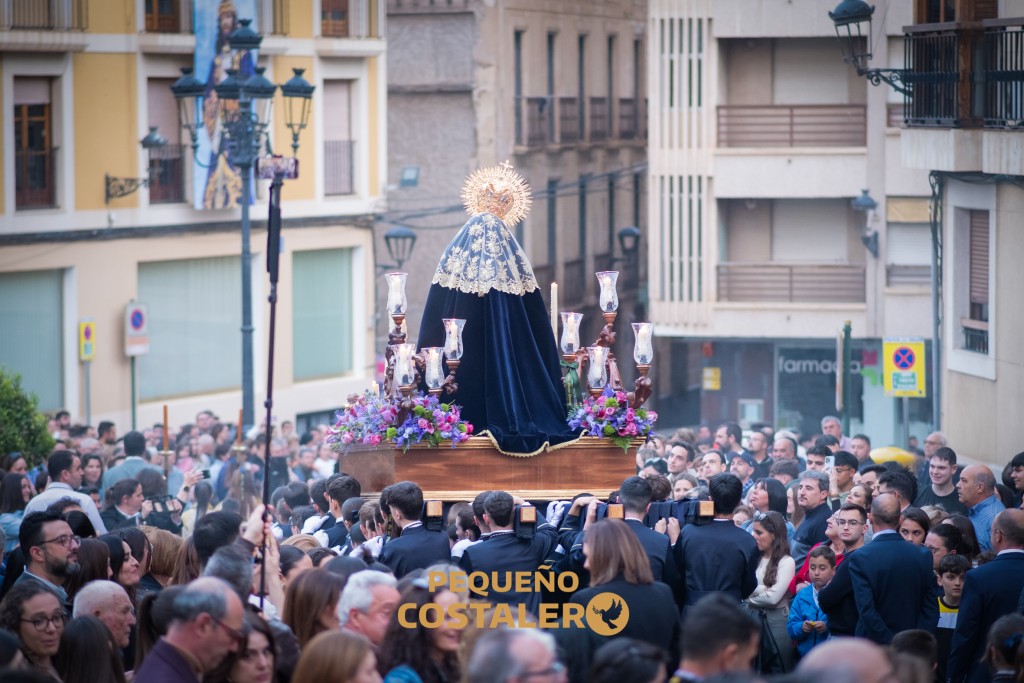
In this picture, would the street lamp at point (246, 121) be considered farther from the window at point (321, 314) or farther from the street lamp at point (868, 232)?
the street lamp at point (868, 232)

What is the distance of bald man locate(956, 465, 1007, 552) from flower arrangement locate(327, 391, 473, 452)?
9.89ft

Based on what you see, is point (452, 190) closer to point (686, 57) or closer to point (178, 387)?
point (686, 57)

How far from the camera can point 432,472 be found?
10562mm

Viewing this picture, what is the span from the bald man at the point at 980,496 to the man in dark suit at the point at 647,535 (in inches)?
99.3

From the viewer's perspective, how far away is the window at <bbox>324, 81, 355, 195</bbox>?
2673 centimetres

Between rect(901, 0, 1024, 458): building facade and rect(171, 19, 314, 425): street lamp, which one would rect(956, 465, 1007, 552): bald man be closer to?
rect(901, 0, 1024, 458): building facade

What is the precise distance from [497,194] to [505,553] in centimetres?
334

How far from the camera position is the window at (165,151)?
955 inches

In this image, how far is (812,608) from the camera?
28.6 feet

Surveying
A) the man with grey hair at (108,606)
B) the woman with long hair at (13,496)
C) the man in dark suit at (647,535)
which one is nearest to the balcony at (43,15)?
the woman with long hair at (13,496)

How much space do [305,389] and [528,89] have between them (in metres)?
7.96

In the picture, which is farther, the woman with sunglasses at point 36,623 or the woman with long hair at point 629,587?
the woman with long hair at point 629,587

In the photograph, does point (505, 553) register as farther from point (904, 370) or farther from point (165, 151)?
point (165, 151)

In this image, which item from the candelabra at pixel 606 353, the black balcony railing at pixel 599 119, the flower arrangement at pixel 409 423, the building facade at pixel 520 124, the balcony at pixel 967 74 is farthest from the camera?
the black balcony railing at pixel 599 119
